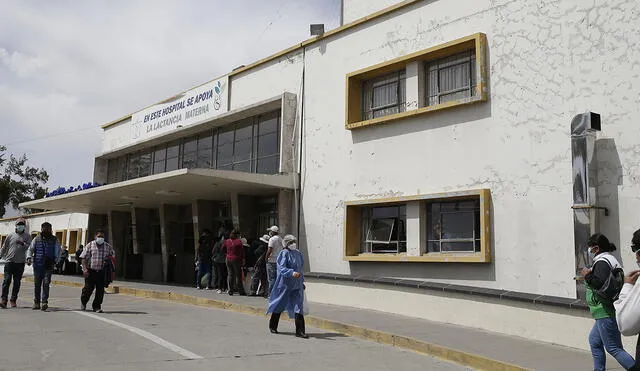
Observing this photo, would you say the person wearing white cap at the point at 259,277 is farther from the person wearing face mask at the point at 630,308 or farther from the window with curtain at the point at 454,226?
the person wearing face mask at the point at 630,308

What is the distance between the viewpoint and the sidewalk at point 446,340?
816 cm

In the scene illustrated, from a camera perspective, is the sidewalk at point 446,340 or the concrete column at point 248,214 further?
the concrete column at point 248,214

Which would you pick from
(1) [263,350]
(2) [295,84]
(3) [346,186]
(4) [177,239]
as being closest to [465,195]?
(3) [346,186]

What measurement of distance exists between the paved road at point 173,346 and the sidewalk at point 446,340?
0.83ft

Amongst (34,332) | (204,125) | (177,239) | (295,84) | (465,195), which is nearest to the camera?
(34,332)

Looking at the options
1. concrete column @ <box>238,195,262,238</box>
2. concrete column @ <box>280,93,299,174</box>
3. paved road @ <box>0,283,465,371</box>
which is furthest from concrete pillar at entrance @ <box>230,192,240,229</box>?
paved road @ <box>0,283,465,371</box>

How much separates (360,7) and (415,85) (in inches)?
129

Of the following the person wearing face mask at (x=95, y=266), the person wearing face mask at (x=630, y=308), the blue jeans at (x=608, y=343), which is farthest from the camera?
the person wearing face mask at (x=95, y=266)

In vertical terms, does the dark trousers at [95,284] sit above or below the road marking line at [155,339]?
above

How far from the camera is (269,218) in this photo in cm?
1805

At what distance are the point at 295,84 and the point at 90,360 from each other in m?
11.2

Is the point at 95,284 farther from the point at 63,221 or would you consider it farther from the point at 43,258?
the point at 63,221

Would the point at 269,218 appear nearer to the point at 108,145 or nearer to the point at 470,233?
the point at 470,233

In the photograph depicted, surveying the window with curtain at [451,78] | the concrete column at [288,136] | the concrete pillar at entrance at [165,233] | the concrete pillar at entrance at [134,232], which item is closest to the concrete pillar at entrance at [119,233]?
the concrete pillar at entrance at [134,232]
